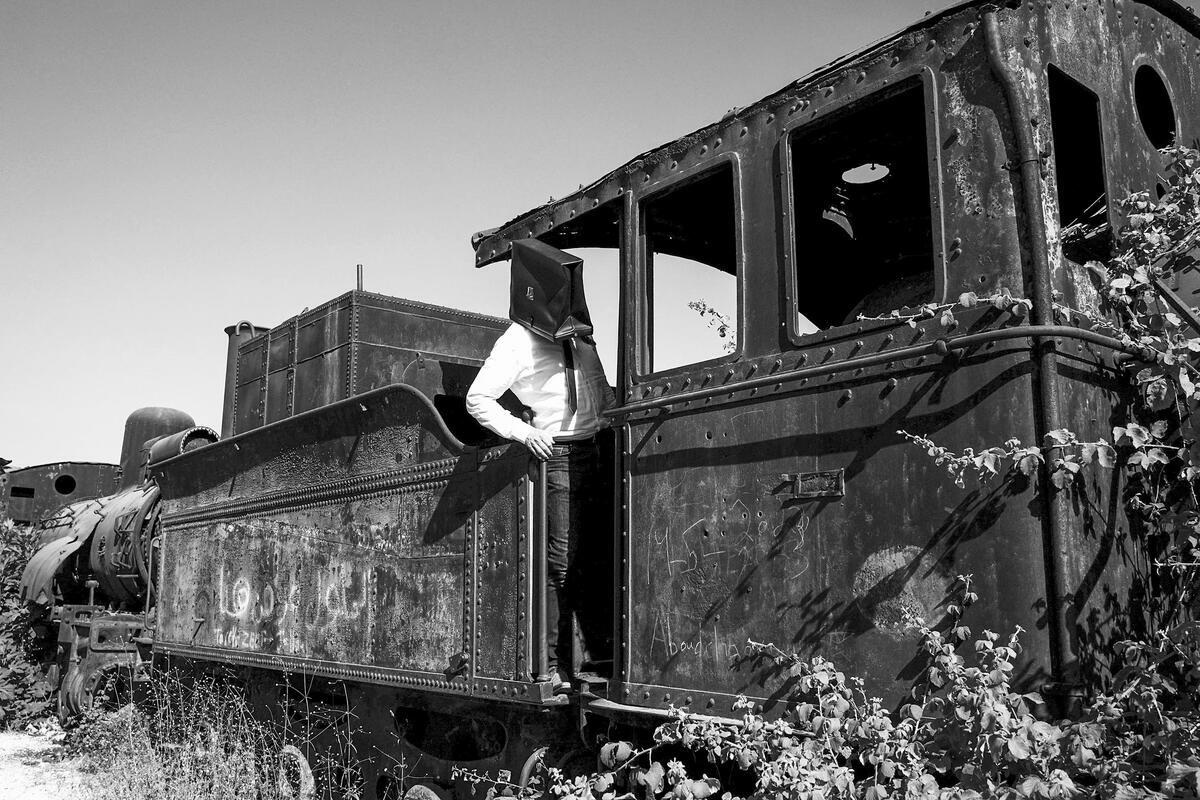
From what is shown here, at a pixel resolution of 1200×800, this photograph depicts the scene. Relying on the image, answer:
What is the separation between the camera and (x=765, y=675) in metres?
3.51

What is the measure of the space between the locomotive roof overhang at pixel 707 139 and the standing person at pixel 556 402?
0.83 ft

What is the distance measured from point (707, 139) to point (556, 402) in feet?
4.59

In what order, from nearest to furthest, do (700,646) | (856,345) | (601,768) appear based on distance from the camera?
(856,345)
(700,646)
(601,768)

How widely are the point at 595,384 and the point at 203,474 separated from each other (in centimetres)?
388

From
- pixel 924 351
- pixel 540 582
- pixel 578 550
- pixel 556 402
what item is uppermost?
pixel 556 402

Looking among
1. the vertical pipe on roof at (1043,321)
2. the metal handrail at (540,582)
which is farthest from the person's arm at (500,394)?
the vertical pipe on roof at (1043,321)

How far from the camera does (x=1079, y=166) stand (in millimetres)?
4172

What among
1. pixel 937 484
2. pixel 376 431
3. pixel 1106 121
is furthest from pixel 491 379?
pixel 1106 121

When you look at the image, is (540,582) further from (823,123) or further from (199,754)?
(199,754)

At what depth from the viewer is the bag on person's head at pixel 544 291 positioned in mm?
4676

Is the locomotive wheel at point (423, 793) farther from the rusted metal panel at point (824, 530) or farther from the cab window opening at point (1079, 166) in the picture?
the cab window opening at point (1079, 166)

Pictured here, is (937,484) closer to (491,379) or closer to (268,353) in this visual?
(491,379)

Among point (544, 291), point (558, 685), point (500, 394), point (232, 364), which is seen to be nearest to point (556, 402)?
point (500, 394)

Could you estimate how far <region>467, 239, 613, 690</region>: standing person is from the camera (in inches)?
177
